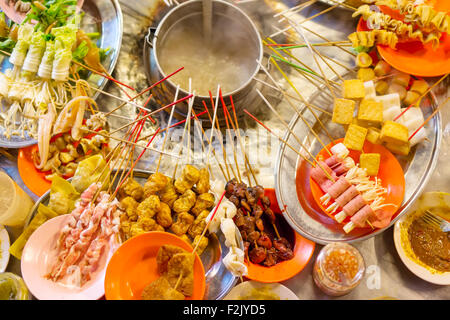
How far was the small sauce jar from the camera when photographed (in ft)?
6.97

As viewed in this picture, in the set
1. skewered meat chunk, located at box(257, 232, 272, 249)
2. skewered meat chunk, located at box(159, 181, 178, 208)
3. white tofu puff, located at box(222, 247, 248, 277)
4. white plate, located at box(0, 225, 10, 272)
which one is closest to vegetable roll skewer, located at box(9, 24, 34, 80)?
white plate, located at box(0, 225, 10, 272)

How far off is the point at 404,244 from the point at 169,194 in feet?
5.46

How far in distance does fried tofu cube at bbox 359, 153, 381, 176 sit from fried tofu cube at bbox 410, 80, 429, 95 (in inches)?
24.4

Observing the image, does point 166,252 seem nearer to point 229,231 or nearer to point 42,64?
point 229,231

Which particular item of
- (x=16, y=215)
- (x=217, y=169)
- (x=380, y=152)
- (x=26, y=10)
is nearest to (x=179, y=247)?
(x=217, y=169)

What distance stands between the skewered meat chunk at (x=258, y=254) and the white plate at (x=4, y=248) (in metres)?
1.59

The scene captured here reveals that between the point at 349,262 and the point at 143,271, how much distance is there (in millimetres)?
1330

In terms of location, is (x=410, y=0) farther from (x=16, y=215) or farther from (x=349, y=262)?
(x=16, y=215)

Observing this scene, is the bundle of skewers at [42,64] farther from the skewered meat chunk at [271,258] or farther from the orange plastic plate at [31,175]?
the skewered meat chunk at [271,258]

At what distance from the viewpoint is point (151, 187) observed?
206 cm

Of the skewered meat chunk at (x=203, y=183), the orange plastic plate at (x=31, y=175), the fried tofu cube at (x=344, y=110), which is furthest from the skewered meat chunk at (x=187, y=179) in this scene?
the fried tofu cube at (x=344, y=110)

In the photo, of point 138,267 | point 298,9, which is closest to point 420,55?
point 298,9

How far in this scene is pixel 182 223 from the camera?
2.05m

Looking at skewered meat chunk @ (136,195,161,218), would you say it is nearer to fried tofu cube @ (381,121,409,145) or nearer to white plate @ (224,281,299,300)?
white plate @ (224,281,299,300)
